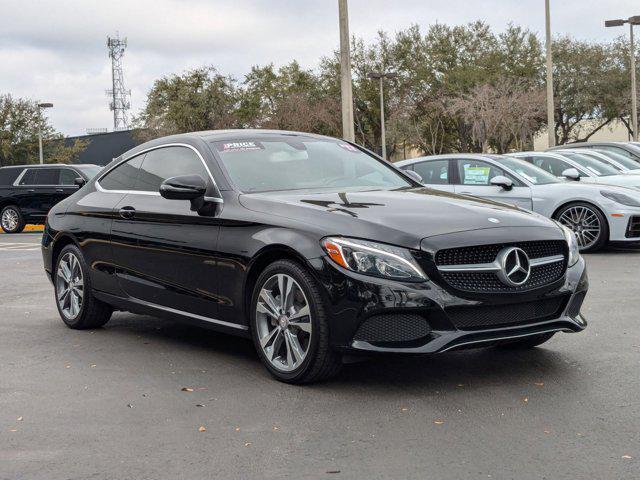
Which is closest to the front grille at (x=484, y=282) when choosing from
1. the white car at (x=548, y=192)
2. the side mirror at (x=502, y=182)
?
the white car at (x=548, y=192)

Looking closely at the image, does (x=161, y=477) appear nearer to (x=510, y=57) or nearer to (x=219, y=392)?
(x=219, y=392)

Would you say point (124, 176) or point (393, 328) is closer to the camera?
point (393, 328)

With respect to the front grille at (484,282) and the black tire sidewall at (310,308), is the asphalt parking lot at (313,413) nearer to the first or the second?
the black tire sidewall at (310,308)

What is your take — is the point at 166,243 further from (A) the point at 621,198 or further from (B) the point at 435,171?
(B) the point at 435,171

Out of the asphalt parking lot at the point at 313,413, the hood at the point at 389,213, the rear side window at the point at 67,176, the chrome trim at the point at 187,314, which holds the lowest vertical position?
the asphalt parking lot at the point at 313,413

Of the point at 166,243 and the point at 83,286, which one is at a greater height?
the point at 166,243

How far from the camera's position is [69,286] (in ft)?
25.2

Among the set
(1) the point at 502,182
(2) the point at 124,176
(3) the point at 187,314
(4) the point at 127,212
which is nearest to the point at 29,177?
(1) the point at 502,182

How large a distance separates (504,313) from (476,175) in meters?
8.75

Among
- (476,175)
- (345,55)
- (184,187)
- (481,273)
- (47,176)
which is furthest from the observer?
(47,176)

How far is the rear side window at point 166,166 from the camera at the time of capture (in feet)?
21.3

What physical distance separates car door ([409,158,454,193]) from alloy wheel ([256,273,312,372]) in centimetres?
861

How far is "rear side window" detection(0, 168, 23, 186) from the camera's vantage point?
80.5ft

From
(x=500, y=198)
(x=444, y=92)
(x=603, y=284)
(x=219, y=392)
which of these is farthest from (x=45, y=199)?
(x=444, y=92)
